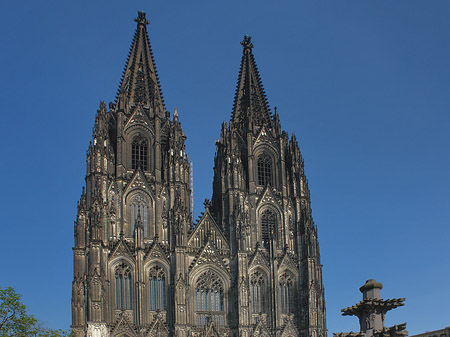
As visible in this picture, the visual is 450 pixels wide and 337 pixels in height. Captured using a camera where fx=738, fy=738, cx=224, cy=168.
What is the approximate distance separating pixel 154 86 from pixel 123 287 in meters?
21.0

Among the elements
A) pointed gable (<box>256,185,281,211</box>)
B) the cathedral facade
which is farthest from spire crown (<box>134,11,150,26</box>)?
pointed gable (<box>256,185,281,211</box>)

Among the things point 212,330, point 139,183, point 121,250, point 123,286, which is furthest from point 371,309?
point 139,183

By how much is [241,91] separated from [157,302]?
25131 millimetres

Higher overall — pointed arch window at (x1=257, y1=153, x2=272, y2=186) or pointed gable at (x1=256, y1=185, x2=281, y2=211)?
pointed arch window at (x1=257, y1=153, x2=272, y2=186)

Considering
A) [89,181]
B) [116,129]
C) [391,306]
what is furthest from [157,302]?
[391,306]

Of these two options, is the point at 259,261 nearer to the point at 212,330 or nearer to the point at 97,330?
the point at 212,330

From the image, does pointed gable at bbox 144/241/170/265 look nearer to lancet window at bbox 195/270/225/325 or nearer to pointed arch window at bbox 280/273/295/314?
lancet window at bbox 195/270/225/325

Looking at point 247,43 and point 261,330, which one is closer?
point 261,330

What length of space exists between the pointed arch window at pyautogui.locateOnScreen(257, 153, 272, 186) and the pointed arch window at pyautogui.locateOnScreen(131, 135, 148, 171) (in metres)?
11.2

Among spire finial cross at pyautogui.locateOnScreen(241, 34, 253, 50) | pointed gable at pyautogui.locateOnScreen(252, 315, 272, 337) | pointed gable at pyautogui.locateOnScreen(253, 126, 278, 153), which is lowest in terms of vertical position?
pointed gable at pyautogui.locateOnScreen(252, 315, 272, 337)

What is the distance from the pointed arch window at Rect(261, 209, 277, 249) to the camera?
222ft

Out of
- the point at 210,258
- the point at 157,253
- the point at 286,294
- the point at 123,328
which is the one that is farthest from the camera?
the point at 286,294

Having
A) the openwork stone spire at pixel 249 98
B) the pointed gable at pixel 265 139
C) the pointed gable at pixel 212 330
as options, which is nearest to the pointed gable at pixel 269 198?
the pointed gable at pixel 265 139

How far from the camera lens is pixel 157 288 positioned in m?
62.2
